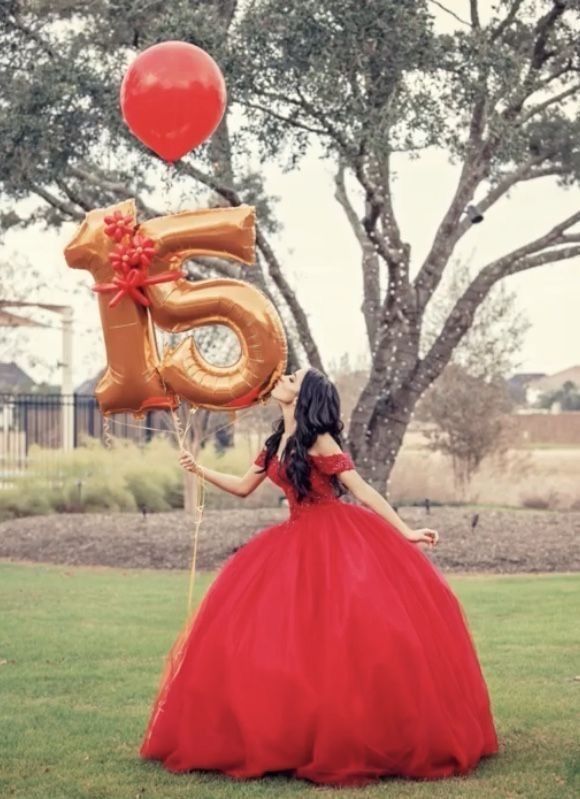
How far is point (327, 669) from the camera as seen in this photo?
5.42 m

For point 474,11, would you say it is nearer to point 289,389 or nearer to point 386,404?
point 386,404

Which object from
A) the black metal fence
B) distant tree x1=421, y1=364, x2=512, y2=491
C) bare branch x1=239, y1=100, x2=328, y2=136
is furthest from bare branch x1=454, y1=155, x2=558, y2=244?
distant tree x1=421, y1=364, x2=512, y2=491

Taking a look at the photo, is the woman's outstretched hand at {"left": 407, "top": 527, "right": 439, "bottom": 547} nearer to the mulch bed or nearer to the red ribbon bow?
the red ribbon bow

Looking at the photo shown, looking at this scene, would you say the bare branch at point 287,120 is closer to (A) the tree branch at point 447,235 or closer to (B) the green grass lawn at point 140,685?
(A) the tree branch at point 447,235

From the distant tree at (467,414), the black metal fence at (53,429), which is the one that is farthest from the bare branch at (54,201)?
the distant tree at (467,414)

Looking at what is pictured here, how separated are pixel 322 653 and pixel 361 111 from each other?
26.5 ft

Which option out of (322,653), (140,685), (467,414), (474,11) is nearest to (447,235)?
(474,11)

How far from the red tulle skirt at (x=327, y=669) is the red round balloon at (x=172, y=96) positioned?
7.67 feet

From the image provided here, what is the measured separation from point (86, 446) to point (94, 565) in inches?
284

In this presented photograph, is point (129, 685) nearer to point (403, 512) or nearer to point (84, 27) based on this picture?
point (84, 27)

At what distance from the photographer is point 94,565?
15609 mm

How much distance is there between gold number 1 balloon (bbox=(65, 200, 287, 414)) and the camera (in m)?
5.95

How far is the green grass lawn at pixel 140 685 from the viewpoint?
5559 millimetres

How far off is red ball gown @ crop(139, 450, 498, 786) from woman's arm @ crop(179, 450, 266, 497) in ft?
0.90
